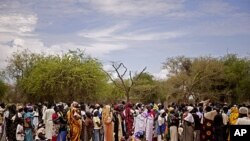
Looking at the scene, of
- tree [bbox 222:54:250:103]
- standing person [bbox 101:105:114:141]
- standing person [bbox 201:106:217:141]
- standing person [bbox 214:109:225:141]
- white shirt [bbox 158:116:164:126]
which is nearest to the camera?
standing person [bbox 214:109:225:141]

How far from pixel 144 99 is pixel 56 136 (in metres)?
43.4

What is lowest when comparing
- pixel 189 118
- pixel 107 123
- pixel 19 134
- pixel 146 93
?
pixel 19 134

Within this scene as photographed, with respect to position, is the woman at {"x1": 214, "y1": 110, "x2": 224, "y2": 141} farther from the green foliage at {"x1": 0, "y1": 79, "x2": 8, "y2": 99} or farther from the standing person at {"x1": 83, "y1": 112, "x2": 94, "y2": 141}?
the green foliage at {"x1": 0, "y1": 79, "x2": 8, "y2": 99}

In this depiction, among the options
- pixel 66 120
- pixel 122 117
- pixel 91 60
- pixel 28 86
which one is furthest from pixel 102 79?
pixel 66 120

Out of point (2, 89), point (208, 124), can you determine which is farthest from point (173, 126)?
point (2, 89)

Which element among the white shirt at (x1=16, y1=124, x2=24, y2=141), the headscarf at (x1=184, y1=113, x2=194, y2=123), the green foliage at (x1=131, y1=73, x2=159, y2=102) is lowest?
the white shirt at (x1=16, y1=124, x2=24, y2=141)

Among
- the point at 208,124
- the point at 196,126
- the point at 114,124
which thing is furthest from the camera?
the point at 114,124

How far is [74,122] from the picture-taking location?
50.1 feet

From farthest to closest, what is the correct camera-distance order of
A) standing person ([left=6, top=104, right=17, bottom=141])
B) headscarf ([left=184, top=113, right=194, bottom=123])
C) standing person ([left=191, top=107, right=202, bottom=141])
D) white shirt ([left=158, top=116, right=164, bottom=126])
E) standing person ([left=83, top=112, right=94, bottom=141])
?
white shirt ([left=158, top=116, right=164, bottom=126]), standing person ([left=83, top=112, right=94, bottom=141]), standing person ([left=191, top=107, right=202, bottom=141]), headscarf ([left=184, top=113, right=194, bottom=123]), standing person ([left=6, top=104, right=17, bottom=141])

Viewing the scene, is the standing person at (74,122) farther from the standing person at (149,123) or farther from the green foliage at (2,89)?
the green foliage at (2,89)

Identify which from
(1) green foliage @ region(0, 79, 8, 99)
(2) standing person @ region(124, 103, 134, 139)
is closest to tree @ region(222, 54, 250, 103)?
(1) green foliage @ region(0, 79, 8, 99)

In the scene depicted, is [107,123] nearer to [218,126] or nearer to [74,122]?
[74,122]

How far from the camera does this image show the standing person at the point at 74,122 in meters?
15.2

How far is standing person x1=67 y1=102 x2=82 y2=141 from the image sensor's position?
50.0ft
